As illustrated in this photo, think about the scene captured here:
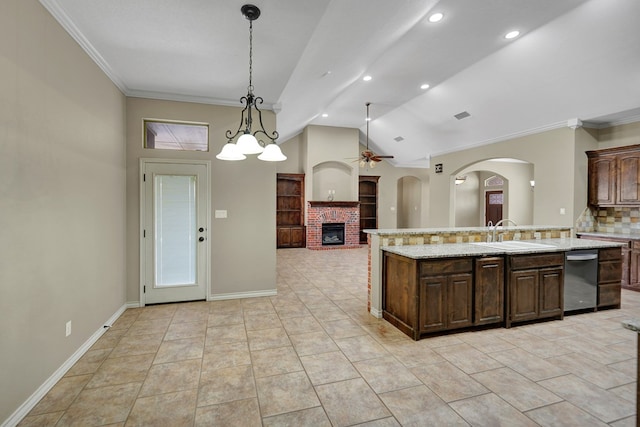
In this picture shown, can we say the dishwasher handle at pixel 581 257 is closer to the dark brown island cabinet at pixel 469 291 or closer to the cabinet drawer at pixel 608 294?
the dark brown island cabinet at pixel 469 291

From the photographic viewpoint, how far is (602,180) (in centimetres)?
540

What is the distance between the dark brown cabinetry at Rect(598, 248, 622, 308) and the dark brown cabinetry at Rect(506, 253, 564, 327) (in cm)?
77

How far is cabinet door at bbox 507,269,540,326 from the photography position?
329cm

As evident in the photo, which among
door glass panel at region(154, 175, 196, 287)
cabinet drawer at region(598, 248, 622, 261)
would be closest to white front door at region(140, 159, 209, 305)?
door glass panel at region(154, 175, 196, 287)

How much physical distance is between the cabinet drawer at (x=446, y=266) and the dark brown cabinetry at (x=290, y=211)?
7.06 m

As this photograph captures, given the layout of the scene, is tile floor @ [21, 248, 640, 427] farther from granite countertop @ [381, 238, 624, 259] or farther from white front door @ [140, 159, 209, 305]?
granite countertop @ [381, 238, 624, 259]

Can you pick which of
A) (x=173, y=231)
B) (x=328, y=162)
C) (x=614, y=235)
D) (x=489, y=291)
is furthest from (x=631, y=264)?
(x=328, y=162)

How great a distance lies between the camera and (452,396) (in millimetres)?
2145

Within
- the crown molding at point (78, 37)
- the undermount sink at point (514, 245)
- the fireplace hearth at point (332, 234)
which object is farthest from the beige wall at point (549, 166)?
the crown molding at point (78, 37)

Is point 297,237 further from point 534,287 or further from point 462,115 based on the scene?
point 534,287

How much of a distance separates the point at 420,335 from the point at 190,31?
347 centimetres

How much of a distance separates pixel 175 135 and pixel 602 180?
7.06 m

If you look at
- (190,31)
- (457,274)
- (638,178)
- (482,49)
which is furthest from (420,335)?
(638,178)

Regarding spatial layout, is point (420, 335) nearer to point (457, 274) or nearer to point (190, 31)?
point (457, 274)
